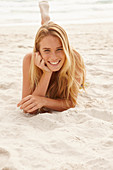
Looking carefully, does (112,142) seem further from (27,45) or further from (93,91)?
(27,45)

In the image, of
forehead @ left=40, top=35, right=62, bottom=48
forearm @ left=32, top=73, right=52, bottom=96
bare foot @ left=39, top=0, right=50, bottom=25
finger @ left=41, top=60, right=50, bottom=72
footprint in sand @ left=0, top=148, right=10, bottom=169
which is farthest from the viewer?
bare foot @ left=39, top=0, right=50, bottom=25

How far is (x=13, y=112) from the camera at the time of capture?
8.25 feet

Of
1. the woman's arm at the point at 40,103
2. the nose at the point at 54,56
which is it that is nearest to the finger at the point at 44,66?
the nose at the point at 54,56

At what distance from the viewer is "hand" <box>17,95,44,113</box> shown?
7.84 feet

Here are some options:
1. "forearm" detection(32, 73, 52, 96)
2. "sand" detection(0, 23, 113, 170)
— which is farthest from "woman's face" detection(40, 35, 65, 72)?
"sand" detection(0, 23, 113, 170)

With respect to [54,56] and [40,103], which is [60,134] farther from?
[54,56]

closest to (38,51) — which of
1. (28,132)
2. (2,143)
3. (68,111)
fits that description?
(68,111)

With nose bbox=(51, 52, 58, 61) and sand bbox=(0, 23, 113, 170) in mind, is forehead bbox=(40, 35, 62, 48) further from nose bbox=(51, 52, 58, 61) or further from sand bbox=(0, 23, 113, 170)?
sand bbox=(0, 23, 113, 170)

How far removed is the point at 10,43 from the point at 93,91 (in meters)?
4.22

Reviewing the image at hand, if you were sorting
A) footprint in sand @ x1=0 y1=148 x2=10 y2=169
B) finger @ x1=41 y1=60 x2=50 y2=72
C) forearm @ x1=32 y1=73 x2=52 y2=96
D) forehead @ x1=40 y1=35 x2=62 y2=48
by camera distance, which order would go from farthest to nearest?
forearm @ x1=32 y1=73 x2=52 y2=96, finger @ x1=41 y1=60 x2=50 y2=72, forehead @ x1=40 y1=35 x2=62 y2=48, footprint in sand @ x1=0 y1=148 x2=10 y2=169

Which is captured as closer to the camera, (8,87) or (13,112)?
(13,112)

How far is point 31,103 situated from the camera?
2412 millimetres

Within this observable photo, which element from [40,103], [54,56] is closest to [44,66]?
[54,56]

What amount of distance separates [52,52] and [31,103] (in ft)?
1.88
